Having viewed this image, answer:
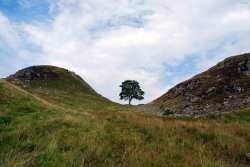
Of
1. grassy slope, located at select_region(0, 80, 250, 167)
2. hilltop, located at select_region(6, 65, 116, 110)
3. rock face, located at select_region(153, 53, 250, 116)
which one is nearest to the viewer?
grassy slope, located at select_region(0, 80, 250, 167)

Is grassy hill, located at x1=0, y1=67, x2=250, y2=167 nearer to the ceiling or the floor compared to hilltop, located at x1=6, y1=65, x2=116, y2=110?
nearer to the floor

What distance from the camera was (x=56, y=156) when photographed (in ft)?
22.7

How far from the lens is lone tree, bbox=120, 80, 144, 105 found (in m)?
109

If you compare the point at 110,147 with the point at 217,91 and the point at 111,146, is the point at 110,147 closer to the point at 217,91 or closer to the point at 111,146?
the point at 111,146

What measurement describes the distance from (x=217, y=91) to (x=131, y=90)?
159 ft

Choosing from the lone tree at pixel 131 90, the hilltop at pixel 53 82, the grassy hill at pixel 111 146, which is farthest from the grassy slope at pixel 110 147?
the lone tree at pixel 131 90

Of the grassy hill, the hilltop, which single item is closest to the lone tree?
the hilltop

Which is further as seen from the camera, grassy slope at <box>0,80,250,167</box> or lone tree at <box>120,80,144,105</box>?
lone tree at <box>120,80,144,105</box>

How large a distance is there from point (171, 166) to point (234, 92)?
55.6 meters

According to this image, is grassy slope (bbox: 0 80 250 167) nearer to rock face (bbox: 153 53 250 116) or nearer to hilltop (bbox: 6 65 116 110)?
rock face (bbox: 153 53 250 116)

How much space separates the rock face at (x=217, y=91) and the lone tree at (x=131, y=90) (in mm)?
25931

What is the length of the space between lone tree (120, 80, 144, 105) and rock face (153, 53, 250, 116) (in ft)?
85.1

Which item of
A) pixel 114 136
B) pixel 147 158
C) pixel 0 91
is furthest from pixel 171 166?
pixel 0 91

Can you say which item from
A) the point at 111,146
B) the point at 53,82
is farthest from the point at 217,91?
the point at 111,146
